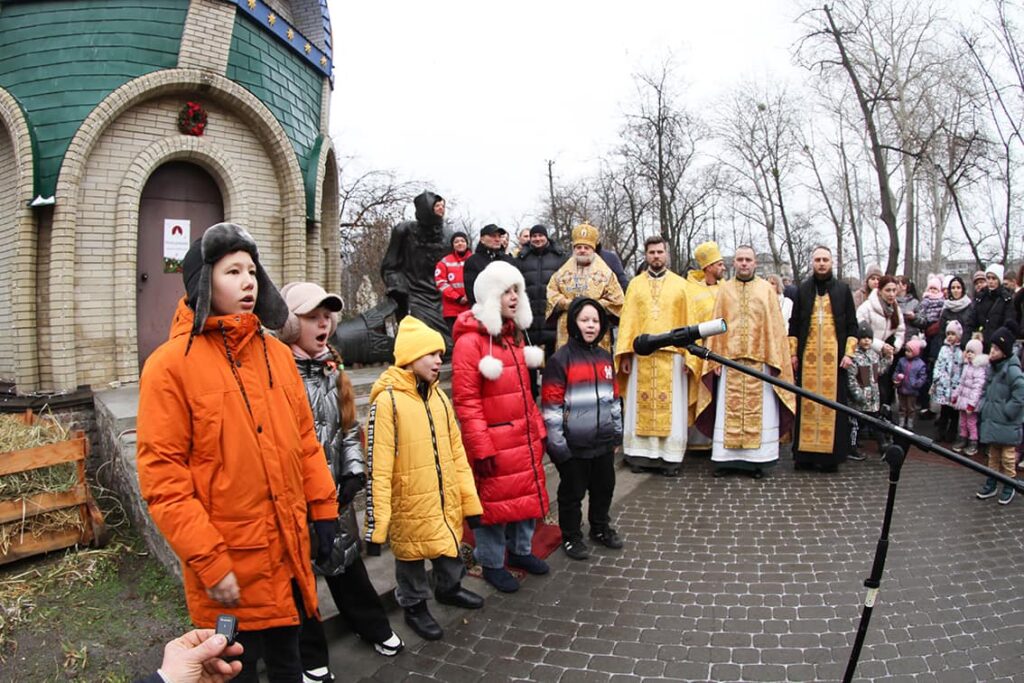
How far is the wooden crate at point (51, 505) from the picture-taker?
4.23m

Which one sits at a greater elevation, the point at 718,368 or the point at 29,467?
the point at 718,368

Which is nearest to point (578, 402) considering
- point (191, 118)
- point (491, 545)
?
point (491, 545)

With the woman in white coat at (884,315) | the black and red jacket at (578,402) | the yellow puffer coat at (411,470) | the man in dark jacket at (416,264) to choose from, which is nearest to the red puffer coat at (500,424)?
the black and red jacket at (578,402)

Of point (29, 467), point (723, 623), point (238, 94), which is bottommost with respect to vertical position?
point (723, 623)

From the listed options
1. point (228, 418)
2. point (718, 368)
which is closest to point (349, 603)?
point (228, 418)

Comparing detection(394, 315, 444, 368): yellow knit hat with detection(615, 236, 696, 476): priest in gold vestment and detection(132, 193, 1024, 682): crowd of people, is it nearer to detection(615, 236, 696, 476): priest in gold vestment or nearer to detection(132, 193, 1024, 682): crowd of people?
detection(132, 193, 1024, 682): crowd of people

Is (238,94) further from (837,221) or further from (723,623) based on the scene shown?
(837,221)

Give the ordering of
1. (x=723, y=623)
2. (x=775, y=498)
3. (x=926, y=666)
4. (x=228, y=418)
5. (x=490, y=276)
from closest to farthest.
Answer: (x=228, y=418) → (x=926, y=666) → (x=723, y=623) → (x=490, y=276) → (x=775, y=498)

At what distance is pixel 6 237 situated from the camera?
731 cm

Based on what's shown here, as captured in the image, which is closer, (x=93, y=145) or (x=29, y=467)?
(x=29, y=467)

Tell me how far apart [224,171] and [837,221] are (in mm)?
32497

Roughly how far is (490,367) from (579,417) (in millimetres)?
946

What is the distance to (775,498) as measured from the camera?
238 inches

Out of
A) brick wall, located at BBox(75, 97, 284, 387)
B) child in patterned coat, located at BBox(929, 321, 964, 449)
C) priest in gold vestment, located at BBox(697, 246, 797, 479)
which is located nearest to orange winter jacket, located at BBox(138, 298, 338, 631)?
priest in gold vestment, located at BBox(697, 246, 797, 479)
